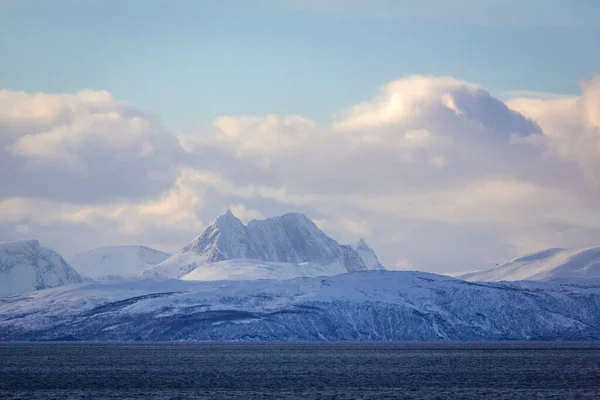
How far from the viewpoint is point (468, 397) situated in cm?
11356

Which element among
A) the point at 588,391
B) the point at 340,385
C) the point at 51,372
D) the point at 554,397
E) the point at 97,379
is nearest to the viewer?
the point at 554,397

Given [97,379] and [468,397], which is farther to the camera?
[97,379]

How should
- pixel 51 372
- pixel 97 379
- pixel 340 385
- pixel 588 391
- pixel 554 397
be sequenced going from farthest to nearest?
pixel 51 372 < pixel 97 379 < pixel 340 385 < pixel 588 391 < pixel 554 397

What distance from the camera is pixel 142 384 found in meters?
136

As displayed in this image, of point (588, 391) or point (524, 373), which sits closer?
point (588, 391)

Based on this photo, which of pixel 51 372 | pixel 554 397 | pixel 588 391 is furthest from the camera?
pixel 51 372

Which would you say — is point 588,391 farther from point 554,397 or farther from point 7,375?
point 7,375

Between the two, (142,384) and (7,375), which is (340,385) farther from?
(7,375)

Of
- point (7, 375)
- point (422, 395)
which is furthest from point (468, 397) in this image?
point (7, 375)

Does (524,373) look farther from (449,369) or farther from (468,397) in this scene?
(468,397)

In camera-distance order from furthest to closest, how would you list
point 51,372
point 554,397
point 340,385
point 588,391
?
1. point 51,372
2. point 340,385
3. point 588,391
4. point 554,397

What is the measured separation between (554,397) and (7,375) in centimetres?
9034

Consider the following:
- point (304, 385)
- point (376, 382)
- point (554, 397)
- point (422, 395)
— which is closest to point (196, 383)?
point (304, 385)

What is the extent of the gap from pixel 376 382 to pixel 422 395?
2230 centimetres
